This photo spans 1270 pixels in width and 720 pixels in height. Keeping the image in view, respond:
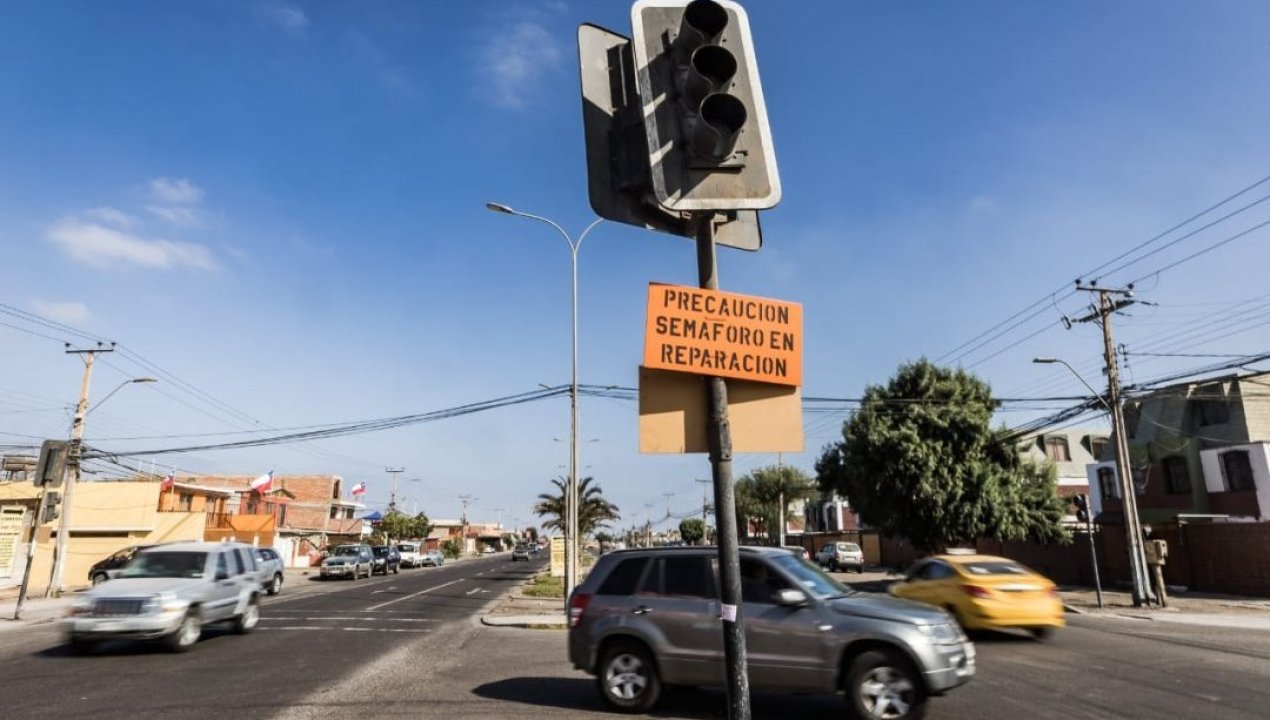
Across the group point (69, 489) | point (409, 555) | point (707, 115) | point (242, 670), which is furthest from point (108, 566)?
point (707, 115)

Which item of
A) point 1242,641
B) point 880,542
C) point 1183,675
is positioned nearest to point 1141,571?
point 1242,641

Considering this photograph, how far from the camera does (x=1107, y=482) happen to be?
130 feet

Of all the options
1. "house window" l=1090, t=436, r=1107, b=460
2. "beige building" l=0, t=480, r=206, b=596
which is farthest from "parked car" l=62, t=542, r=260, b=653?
"house window" l=1090, t=436, r=1107, b=460

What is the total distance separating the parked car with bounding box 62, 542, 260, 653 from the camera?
1189cm

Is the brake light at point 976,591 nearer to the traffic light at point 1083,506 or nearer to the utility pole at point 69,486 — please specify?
the traffic light at point 1083,506

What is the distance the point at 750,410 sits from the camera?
3.22 m

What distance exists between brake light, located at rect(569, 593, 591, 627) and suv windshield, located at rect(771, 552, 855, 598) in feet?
7.51

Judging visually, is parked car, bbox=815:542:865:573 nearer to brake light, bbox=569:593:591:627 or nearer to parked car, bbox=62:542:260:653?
parked car, bbox=62:542:260:653

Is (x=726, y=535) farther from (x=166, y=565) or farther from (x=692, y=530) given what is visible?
(x=692, y=530)

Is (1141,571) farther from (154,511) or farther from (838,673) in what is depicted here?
(154,511)

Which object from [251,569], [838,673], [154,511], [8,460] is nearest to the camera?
[838,673]

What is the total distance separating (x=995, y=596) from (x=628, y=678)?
8.80 meters

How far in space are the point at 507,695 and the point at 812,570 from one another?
158 inches

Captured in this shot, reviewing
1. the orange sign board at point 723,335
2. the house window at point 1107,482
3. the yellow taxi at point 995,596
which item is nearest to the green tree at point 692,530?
the house window at point 1107,482
